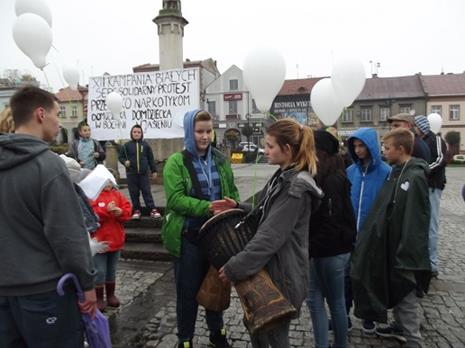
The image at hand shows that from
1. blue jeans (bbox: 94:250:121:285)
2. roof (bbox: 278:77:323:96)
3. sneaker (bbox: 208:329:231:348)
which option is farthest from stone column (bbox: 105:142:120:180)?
roof (bbox: 278:77:323:96)

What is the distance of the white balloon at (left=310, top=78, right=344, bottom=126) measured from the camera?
5.33 m

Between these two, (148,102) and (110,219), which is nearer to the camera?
(110,219)

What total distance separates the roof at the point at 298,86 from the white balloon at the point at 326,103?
41670 mm

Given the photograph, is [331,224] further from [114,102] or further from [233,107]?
[233,107]

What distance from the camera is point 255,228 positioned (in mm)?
2346

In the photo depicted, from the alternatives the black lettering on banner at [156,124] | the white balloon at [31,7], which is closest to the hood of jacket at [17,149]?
the white balloon at [31,7]

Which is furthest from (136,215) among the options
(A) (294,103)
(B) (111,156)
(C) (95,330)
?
(A) (294,103)

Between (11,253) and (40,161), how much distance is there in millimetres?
466

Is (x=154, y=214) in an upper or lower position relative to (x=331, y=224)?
lower

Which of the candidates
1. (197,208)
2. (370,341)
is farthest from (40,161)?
(370,341)

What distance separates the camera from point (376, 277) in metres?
3.02

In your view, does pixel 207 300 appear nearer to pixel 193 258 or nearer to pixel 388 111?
pixel 193 258

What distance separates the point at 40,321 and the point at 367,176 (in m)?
2.65

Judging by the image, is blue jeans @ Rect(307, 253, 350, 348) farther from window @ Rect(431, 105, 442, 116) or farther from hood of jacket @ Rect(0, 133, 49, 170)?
window @ Rect(431, 105, 442, 116)
